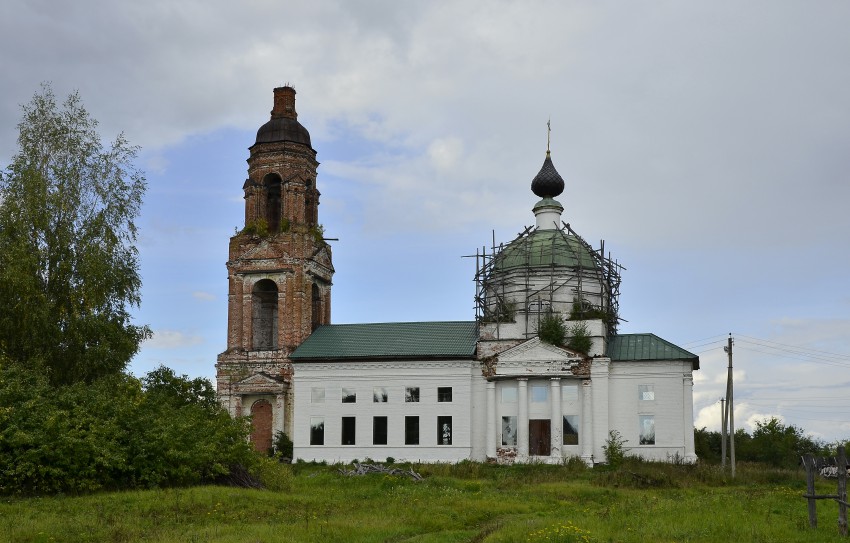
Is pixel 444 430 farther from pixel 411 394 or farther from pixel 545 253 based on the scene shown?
pixel 545 253

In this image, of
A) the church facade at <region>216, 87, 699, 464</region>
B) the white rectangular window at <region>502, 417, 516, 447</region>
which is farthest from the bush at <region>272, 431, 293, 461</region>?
the white rectangular window at <region>502, 417, 516, 447</region>

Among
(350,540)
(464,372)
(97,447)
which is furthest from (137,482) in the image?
(464,372)

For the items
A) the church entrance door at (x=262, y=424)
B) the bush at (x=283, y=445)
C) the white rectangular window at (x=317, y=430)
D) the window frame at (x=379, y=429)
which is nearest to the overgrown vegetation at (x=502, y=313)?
the window frame at (x=379, y=429)

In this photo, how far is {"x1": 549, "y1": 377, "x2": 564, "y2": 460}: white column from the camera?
136 feet

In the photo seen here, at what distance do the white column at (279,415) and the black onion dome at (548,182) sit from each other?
52.8ft

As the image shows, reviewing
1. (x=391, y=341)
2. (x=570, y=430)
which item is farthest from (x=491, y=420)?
(x=391, y=341)

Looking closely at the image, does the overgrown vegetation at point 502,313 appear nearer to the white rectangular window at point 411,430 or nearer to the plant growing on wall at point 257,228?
the white rectangular window at point 411,430

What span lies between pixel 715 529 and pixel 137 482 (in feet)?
46.7

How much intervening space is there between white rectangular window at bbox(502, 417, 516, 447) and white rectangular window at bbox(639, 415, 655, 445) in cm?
527

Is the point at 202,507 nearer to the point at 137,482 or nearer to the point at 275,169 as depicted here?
the point at 137,482

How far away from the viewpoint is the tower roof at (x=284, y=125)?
160 feet

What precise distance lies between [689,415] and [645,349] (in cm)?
330

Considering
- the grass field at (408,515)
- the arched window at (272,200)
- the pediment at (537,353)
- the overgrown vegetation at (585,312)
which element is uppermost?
the arched window at (272,200)

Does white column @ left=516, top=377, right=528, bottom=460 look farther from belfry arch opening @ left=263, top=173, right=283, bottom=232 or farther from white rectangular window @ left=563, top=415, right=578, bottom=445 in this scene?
belfry arch opening @ left=263, top=173, right=283, bottom=232
